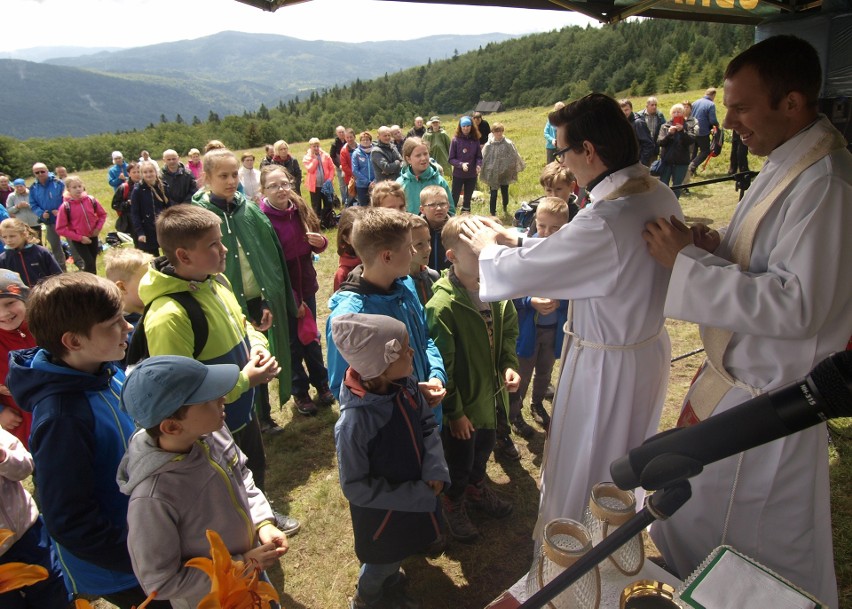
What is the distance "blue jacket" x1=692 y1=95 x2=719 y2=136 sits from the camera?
11852 millimetres

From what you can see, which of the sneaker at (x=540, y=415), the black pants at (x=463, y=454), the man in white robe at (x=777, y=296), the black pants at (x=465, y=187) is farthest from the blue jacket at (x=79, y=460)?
the black pants at (x=465, y=187)

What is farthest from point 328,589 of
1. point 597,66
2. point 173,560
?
point 597,66

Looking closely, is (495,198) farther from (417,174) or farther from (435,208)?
(435,208)

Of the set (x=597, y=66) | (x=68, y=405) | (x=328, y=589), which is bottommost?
(x=328, y=589)

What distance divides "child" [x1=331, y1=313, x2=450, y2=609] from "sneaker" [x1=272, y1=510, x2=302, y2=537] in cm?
104

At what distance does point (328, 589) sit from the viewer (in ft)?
9.60

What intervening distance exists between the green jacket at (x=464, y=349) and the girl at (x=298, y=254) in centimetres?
178

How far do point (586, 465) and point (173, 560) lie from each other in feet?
5.47

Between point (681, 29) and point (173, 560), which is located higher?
point (681, 29)

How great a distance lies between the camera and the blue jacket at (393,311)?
258 cm

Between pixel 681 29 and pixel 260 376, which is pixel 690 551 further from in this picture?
pixel 681 29

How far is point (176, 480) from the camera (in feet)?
5.54

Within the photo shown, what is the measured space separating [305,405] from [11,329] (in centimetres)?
217

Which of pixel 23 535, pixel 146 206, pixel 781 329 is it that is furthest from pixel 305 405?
pixel 146 206
